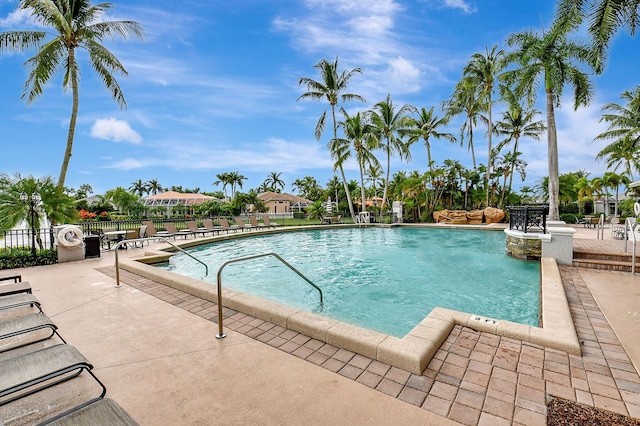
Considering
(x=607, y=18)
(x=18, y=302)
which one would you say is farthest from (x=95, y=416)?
(x=607, y=18)

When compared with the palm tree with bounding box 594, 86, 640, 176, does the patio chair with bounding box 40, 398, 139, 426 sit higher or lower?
lower

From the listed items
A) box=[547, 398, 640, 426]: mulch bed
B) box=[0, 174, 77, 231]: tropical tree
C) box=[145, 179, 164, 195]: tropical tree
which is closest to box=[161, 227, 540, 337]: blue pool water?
box=[547, 398, 640, 426]: mulch bed

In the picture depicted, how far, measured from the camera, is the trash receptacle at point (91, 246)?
851 cm

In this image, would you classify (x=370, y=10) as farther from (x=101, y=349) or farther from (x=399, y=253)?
(x=101, y=349)

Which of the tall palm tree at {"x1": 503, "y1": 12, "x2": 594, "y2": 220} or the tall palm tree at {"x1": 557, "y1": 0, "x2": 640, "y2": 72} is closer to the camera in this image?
the tall palm tree at {"x1": 557, "y1": 0, "x2": 640, "y2": 72}

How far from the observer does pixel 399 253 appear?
10766mm

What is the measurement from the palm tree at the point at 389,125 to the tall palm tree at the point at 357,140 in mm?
A: 1041

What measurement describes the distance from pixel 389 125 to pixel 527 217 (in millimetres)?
17805

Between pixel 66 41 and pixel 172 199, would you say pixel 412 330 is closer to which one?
pixel 66 41

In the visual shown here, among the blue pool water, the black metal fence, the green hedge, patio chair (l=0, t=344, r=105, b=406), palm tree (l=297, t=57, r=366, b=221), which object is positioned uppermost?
palm tree (l=297, t=57, r=366, b=221)

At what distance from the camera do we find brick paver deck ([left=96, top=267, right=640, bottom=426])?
7.11 ft

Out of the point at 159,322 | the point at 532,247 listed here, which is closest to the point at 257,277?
the point at 159,322

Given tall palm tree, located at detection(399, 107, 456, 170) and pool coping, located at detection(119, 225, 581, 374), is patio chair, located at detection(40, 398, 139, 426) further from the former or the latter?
tall palm tree, located at detection(399, 107, 456, 170)

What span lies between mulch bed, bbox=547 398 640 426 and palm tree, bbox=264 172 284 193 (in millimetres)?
77842
